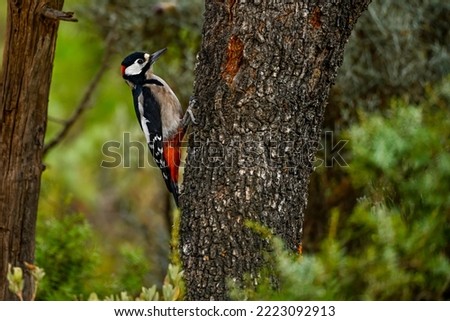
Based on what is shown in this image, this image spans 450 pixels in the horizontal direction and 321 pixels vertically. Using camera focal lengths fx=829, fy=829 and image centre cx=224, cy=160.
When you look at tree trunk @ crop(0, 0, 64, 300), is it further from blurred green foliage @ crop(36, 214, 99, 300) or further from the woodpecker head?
the woodpecker head

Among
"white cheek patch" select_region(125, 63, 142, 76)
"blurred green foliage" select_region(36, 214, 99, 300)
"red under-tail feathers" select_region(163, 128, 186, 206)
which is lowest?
"blurred green foliage" select_region(36, 214, 99, 300)

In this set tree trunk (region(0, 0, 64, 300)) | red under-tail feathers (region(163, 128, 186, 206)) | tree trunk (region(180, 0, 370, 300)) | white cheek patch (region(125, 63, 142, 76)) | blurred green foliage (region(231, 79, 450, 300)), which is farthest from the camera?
white cheek patch (region(125, 63, 142, 76))

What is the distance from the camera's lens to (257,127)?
3.20m

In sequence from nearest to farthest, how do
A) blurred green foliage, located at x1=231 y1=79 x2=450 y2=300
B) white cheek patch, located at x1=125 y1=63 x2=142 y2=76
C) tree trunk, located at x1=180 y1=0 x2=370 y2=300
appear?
blurred green foliage, located at x1=231 y1=79 x2=450 y2=300, tree trunk, located at x1=180 y1=0 x2=370 y2=300, white cheek patch, located at x1=125 y1=63 x2=142 y2=76

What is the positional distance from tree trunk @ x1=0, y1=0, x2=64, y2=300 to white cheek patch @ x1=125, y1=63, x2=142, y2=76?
1.31m

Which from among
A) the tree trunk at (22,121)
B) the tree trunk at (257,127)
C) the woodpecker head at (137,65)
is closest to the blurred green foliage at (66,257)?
the tree trunk at (22,121)

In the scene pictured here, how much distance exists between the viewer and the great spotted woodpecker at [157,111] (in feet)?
16.5

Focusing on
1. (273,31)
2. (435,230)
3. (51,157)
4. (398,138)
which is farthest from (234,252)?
(51,157)

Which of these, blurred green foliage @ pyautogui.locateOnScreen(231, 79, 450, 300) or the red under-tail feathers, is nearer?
blurred green foliage @ pyautogui.locateOnScreen(231, 79, 450, 300)

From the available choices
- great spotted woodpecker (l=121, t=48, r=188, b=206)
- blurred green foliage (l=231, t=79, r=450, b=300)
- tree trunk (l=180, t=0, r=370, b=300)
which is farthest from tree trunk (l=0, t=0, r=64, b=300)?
blurred green foliage (l=231, t=79, r=450, b=300)

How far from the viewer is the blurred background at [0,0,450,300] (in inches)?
78.4

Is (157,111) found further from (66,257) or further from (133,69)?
(66,257)

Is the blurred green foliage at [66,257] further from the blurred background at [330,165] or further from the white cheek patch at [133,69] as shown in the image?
the white cheek patch at [133,69]

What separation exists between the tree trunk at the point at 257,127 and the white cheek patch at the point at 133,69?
6.42 feet
